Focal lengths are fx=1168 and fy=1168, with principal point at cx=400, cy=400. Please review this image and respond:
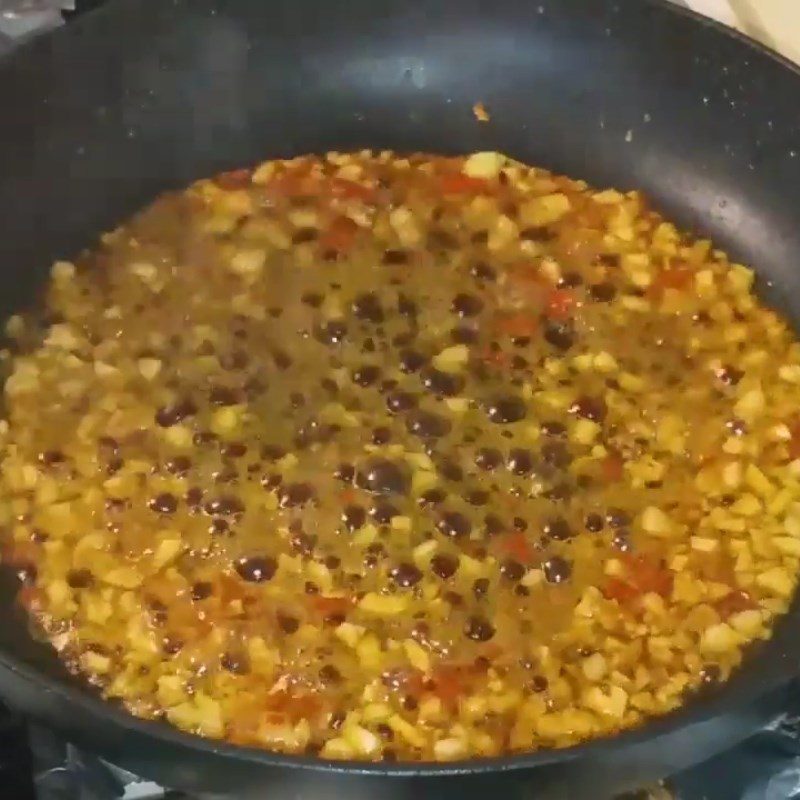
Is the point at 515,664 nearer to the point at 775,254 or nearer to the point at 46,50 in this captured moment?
the point at 775,254

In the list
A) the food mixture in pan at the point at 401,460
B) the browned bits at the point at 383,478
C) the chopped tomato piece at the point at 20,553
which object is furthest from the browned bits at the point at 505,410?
the chopped tomato piece at the point at 20,553

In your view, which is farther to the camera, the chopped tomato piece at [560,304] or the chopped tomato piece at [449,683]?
the chopped tomato piece at [560,304]

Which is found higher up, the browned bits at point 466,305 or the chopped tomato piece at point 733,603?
the browned bits at point 466,305

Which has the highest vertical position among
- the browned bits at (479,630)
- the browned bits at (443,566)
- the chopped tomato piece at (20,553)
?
the browned bits at (443,566)

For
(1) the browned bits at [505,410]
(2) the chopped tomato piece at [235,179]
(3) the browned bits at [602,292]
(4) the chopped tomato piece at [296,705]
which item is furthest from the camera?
(2) the chopped tomato piece at [235,179]

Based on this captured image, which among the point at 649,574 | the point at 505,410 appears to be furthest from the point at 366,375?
the point at 649,574

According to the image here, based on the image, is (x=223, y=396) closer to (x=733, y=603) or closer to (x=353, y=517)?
(x=353, y=517)

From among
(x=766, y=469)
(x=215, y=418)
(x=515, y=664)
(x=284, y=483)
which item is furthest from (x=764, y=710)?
(x=215, y=418)

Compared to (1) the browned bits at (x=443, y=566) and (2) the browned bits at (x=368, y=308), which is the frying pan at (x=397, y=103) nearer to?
(2) the browned bits at (x=368, y=308)
